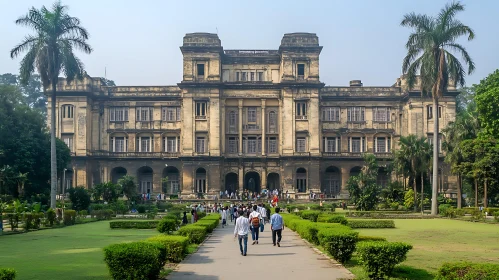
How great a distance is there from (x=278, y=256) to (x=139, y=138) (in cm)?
5111

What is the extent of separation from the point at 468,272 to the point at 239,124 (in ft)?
183

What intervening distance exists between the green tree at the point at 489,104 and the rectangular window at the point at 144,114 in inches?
1453

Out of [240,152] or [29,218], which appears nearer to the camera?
[29,218]

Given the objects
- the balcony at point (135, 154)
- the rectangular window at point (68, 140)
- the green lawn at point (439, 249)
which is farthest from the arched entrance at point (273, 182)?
the green lawn at point (439, 249)

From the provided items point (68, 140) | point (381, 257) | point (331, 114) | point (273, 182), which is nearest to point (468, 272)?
point (381, 257)

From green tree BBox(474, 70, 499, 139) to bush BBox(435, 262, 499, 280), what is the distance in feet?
110

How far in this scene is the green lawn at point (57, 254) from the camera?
15234 millimetres

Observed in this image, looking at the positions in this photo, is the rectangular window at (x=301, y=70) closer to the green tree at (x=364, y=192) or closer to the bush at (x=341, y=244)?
the green tree at (x=364, y=192)

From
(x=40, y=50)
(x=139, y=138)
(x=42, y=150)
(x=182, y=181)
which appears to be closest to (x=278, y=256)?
(x=40, y=50)

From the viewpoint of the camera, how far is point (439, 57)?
42688 mm

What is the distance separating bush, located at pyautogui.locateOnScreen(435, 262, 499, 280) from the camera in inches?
405

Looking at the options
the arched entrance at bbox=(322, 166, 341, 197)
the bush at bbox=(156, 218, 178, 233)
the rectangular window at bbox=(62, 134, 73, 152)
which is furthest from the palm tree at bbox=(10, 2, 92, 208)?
the arched entrance at bbox=(322, 166, 341, 197)

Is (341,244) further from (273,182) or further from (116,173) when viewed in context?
(116,173)

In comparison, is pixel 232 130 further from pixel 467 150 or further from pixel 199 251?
pixel 199 251
